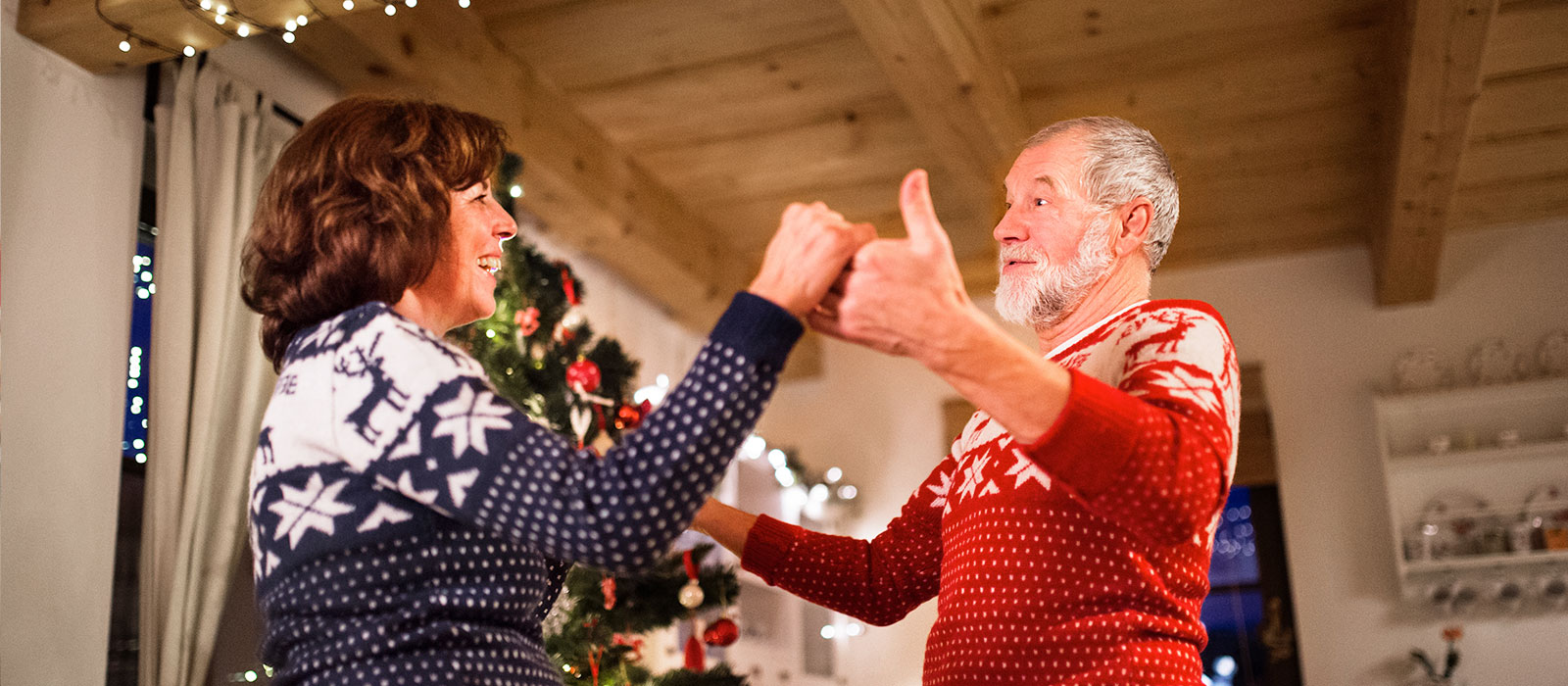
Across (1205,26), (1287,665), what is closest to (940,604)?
(1205,26)

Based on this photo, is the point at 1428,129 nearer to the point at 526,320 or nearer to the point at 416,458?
the point at 526,320

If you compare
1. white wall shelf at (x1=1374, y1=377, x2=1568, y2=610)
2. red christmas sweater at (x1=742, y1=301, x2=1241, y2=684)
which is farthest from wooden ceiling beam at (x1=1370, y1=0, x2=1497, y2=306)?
red christmas sweater at (x1=742, y1=301, x2=1241, y2=684)

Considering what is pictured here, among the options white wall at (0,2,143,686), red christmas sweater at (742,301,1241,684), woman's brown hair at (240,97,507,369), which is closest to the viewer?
red christmas sweater at (742,301,1241,684)

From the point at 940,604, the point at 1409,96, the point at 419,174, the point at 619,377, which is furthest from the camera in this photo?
the point at 1409,96

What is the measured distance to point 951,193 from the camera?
440 centimetres

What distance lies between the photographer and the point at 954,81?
10.4 ft

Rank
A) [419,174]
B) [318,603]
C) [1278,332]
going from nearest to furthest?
1. [318,603]
2. [419,174]
3. [1278,332]

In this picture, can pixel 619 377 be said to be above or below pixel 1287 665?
above

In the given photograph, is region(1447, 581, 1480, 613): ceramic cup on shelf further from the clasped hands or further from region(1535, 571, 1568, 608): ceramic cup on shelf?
the clasped hands

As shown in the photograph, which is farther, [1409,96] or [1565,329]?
[1565,329]

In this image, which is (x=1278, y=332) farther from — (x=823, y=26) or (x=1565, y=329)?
(x=823, y=26)

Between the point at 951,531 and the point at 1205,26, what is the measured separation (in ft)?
7.56

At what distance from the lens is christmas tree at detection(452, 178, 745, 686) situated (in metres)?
2.56

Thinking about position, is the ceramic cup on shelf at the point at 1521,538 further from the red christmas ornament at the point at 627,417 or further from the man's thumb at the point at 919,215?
the man's thumb at the point at 919,215
